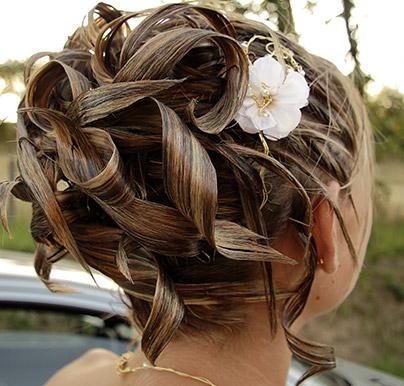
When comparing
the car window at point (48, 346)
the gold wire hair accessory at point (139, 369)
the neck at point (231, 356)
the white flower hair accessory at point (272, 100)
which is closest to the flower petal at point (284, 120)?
the white flower hair accessory at point (272, 100)

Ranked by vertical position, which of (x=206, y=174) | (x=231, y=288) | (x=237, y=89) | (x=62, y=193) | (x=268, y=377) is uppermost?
(x=237, y=89)

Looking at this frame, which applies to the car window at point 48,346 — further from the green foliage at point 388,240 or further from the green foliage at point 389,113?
the green foliage at point 388,240

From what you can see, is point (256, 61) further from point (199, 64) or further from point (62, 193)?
point (62, 193)

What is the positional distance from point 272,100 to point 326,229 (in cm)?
31

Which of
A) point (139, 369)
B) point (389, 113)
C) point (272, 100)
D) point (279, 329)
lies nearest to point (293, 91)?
point (272, 100)

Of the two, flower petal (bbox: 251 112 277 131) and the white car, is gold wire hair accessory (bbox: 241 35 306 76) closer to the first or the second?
flower petal (bbox: 251 112 277 131)

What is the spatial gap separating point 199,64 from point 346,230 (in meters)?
0.51

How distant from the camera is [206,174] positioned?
1.25 meters

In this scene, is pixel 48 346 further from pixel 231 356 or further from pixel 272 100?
pixel 272 100

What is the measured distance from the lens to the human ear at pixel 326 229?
58.9 inches

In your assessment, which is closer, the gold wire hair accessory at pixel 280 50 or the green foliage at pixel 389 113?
the gold wire hair accessory at pixel 280 50

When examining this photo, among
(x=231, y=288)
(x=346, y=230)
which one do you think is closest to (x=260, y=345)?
(x=231, y=288)

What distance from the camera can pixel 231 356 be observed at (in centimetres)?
156

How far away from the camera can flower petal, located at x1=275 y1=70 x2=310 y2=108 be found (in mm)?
1437
